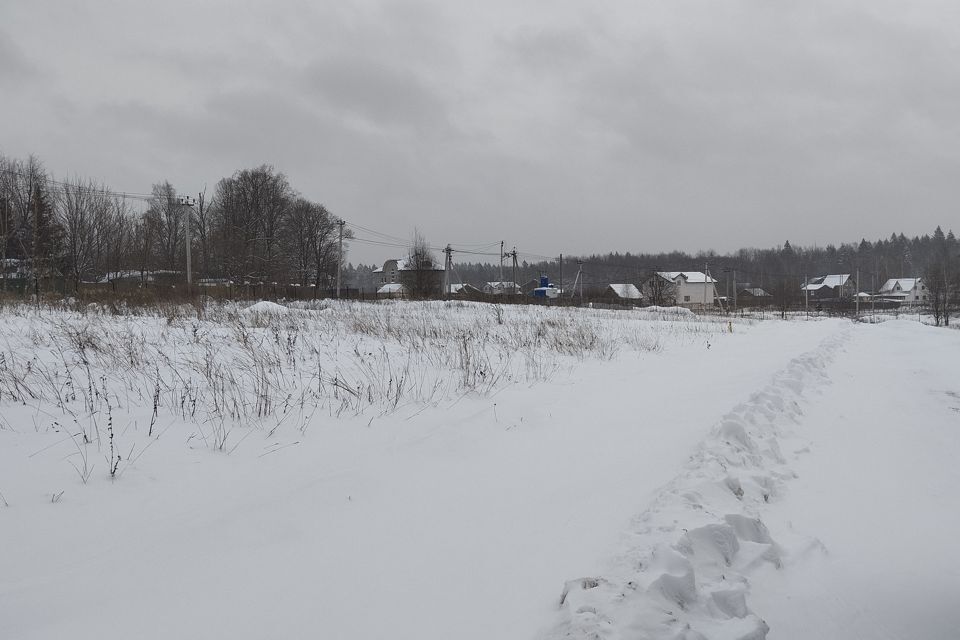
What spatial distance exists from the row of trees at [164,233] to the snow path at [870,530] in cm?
2885

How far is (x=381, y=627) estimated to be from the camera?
5.86 feet

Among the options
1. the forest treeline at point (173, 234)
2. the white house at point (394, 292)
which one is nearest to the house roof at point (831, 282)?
the forest treeline at point (173, 234)

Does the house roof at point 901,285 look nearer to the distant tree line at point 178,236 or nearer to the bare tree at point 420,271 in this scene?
the distant tree line at point 178,236

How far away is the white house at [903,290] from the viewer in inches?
3541

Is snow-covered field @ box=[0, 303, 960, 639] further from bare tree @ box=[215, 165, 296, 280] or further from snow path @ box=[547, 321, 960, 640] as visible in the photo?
bare tree @ box=[215, 165, 296, 280]

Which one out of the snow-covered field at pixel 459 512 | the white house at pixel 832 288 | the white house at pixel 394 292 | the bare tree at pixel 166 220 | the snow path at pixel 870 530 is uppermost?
the bare tree at pixel 166 220

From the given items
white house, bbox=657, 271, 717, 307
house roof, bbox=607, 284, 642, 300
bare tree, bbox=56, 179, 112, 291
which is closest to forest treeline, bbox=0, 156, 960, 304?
bare tree, bbox=56, 179, 112, 291

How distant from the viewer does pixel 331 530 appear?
8.16ft

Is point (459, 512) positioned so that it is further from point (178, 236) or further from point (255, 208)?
point (178, 236)

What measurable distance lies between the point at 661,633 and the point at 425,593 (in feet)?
3.07

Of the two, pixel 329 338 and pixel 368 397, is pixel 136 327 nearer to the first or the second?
pixel 329 338

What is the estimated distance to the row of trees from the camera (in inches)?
1014

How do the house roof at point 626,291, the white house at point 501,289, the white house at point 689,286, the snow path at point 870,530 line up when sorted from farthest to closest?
the white house at point 689,286, the house roof at point 626,291, the white house at point 501,289, the snow path at point 870,530

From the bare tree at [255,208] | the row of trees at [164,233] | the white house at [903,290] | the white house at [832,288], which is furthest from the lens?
the white house at [832,288]
